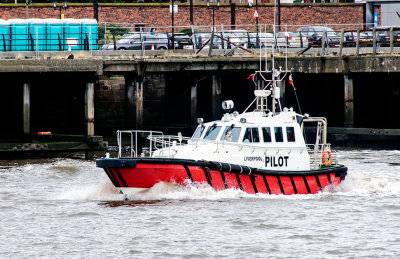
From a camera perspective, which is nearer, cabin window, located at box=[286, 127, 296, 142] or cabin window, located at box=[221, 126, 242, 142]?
cabin window, located at box=[221, 126, 242, 142]

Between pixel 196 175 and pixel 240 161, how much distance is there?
4.55ft

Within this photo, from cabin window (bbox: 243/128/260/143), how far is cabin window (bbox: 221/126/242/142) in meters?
0.21

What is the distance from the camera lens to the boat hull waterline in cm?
2119

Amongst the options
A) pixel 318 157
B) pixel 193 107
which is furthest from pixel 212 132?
pixel 193 107

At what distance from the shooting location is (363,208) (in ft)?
72.1

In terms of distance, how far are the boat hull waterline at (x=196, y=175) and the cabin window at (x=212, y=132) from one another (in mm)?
1438

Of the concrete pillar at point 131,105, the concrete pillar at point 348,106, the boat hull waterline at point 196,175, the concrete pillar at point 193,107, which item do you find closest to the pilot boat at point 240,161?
the boat hull waterline at point 196,175

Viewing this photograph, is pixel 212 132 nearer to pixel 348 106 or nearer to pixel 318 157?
pixel 318 157

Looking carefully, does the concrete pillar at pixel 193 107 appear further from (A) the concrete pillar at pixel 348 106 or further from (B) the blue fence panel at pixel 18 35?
(B) the blue fence panel at pixel 18 35

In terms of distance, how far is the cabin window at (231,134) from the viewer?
22.6m

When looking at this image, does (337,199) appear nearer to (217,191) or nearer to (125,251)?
(217,191)

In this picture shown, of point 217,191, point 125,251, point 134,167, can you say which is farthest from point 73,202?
point 125,251

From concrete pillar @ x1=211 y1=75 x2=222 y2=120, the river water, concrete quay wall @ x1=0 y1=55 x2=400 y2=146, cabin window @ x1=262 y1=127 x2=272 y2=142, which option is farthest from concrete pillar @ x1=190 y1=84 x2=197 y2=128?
cabin window @ x1=262 y1=127 x2=272 y2=142

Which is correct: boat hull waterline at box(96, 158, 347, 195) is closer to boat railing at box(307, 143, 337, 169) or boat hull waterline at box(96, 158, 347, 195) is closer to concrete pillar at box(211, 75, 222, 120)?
boat railing at box(307, 143, 337, 169)
